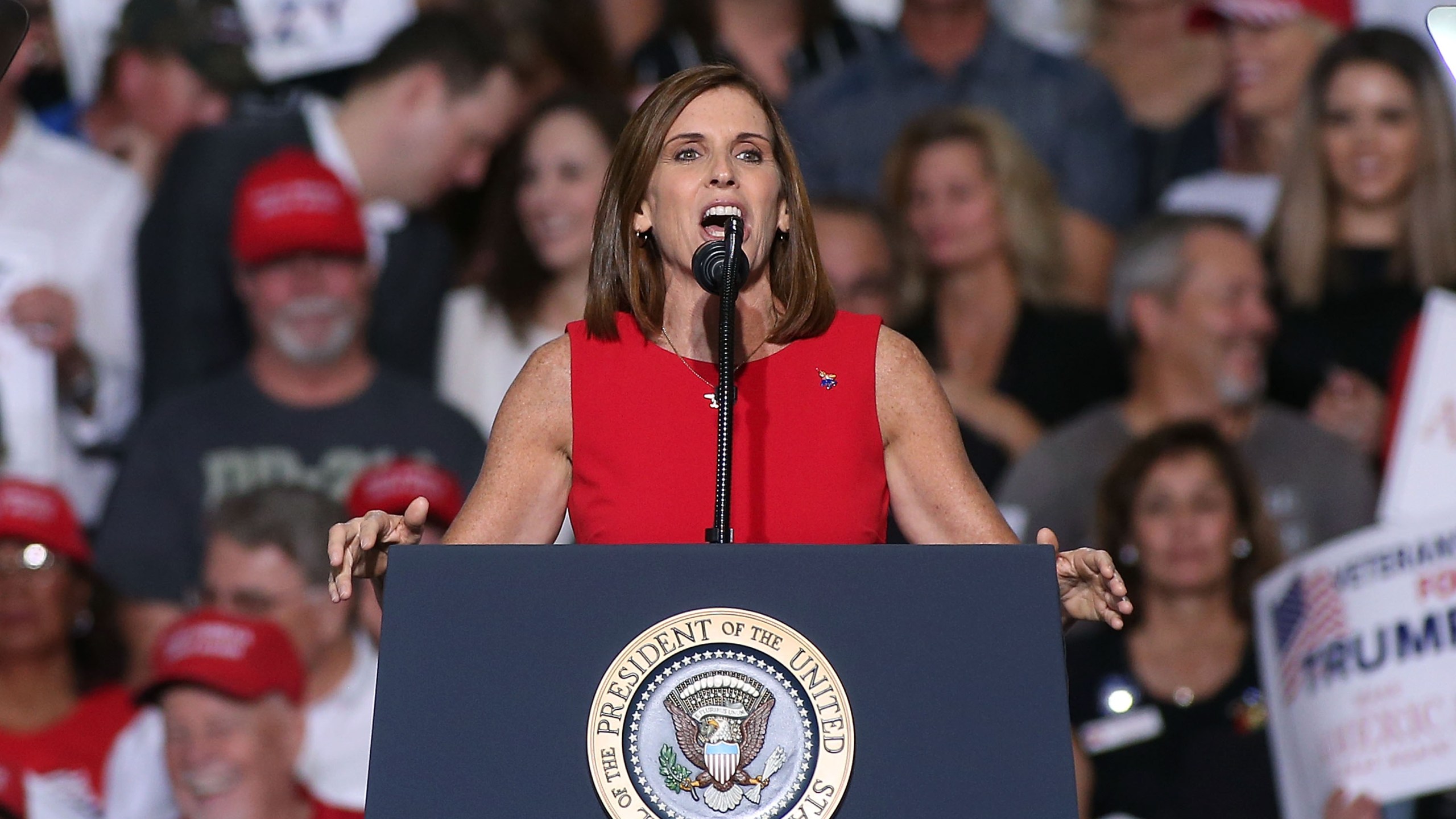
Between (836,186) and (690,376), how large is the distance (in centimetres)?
356

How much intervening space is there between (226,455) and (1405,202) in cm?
372

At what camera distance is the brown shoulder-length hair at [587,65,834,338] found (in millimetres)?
2039

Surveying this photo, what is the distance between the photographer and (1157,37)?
5750mm

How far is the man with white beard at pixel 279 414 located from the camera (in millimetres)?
4957

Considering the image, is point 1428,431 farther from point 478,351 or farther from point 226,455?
point 226,455

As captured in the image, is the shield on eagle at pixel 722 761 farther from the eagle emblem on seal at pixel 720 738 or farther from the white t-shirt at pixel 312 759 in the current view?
the white t-shirt at pixel 312 759

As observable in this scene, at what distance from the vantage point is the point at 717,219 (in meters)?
1.98

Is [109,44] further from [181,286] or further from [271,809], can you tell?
[271,809]

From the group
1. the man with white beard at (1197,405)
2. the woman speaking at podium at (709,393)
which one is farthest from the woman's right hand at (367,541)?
the man with white beard at (1197,405)

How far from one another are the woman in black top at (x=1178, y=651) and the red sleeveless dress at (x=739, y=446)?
9.05 feet

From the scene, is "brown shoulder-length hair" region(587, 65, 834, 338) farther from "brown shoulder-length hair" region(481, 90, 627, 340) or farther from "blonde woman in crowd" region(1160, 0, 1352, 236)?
"blonde woman in crowd" region(1160, 0, 1352, 236)

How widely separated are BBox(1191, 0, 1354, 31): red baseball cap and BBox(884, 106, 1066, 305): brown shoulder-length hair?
2.72 feet

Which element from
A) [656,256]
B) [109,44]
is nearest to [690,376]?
[656,256]

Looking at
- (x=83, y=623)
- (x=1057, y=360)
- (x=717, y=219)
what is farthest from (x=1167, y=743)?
(x=717, y=219)
